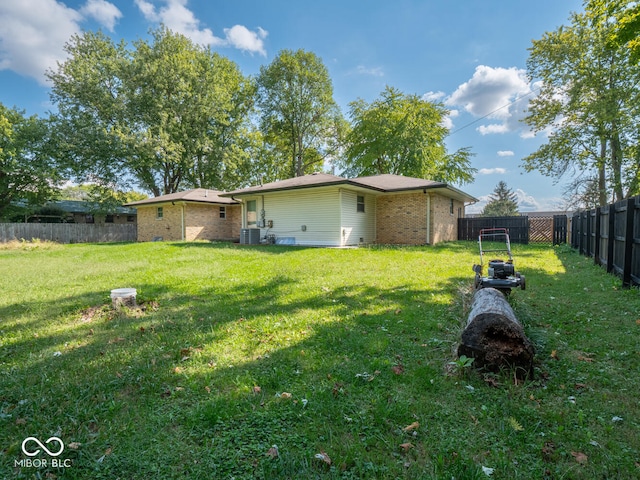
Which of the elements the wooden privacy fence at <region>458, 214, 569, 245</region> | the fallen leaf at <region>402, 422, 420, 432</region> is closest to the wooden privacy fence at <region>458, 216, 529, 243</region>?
the wooden privacy fence at <region>458, 214, 569, 245</region>

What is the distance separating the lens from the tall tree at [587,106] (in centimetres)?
1720

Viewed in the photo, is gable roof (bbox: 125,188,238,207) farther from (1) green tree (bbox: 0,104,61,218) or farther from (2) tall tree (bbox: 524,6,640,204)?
(2) tall tree (bbox: 524,6,640,204)

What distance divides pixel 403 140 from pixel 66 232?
85.0 feet

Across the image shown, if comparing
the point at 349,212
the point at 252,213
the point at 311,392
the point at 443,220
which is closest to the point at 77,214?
the point at 252,213

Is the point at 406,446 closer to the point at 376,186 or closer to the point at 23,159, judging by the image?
the point at 376,186

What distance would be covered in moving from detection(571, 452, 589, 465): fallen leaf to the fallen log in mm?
851

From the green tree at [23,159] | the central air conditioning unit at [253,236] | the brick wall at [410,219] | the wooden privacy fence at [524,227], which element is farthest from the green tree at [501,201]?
the green tree at [23,159]

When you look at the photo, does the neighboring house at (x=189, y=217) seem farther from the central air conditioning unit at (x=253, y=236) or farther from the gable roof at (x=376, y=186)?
the central air conditioning unit at (x=253, y=236)

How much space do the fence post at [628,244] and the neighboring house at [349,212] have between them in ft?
27.2

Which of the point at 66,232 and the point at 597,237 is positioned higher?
the point at 597,237

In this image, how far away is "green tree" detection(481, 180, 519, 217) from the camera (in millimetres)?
46250

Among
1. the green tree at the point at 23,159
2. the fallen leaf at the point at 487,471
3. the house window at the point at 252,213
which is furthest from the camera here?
the green tree at the point at 23,159

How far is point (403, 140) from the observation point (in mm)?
24703

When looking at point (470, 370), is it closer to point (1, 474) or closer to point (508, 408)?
point (508, 408)
